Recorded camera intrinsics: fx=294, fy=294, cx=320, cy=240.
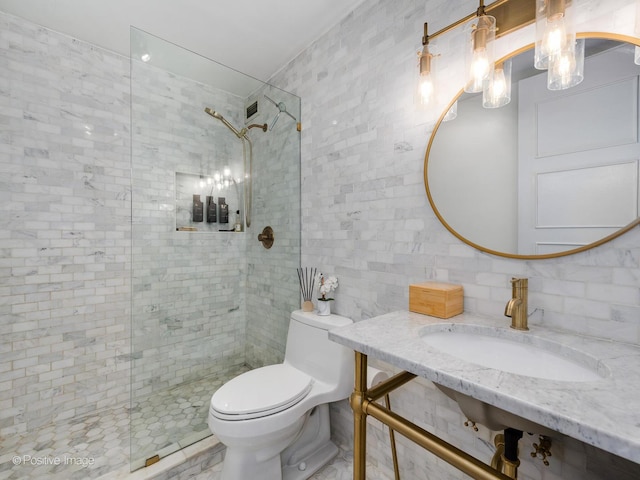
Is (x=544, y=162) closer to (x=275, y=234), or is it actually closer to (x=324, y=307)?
(x=324, y=307)

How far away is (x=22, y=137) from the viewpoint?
1.96m

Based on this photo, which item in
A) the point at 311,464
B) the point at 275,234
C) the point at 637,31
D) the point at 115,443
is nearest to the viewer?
the point at 637,31

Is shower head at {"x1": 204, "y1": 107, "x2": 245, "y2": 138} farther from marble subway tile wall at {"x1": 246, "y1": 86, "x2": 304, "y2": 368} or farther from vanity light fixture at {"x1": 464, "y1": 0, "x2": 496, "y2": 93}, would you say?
vanity light fixture at {"x1": 464, "y1": 0, "x2": 496, "y2": 93}

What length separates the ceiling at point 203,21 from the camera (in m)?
1.79

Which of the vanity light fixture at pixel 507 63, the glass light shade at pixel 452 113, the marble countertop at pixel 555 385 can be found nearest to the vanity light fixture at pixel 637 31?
the vanity light fixture at pixel 507 63

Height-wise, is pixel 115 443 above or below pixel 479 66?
below

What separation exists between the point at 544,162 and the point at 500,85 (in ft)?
1.17

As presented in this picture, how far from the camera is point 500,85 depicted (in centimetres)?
117

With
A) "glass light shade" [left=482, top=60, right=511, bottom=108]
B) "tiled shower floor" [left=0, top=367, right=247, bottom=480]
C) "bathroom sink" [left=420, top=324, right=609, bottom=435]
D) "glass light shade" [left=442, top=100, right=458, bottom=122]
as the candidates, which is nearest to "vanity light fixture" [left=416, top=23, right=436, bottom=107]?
"glass light shade" [left=442, top=100, right=458, bottom=122]

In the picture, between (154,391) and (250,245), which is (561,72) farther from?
(154,391)

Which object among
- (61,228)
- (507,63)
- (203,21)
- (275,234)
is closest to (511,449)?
(507,63)

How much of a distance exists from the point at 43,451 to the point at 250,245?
1738mm

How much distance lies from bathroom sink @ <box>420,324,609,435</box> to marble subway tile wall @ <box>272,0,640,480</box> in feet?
0.53

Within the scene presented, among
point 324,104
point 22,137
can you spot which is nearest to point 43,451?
point 22,137
